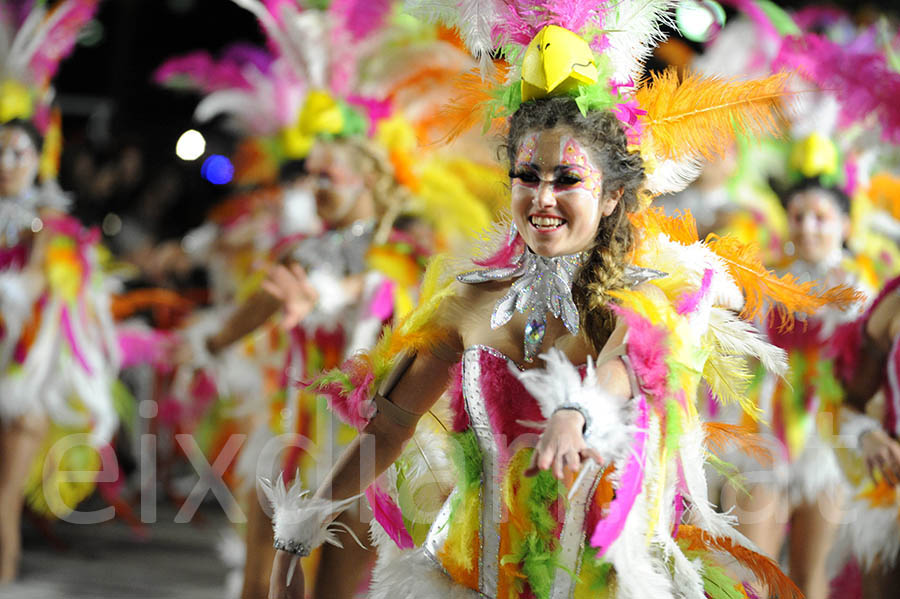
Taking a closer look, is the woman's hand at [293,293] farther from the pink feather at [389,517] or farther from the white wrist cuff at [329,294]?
the pink feather at [389,517]

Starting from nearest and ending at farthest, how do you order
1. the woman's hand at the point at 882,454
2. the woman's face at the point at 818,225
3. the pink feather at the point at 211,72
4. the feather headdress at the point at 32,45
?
the woman's hand at the point at 882,454 < the woman's face at the point at 818,225 < the pink feather at the point at 211,72 < the feather headdress at the point at 32,45

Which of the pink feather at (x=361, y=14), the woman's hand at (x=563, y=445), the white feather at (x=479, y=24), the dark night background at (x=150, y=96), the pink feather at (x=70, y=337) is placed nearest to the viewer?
the woman's hand at (x=563, y=445)

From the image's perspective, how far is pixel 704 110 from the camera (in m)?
2.20

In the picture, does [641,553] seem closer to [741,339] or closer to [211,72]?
[741,339]

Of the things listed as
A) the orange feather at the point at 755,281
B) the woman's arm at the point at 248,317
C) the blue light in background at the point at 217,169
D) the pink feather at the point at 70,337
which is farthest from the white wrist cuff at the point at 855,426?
the blue light in background at the point at 217,169

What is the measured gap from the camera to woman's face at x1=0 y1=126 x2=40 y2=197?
509cm

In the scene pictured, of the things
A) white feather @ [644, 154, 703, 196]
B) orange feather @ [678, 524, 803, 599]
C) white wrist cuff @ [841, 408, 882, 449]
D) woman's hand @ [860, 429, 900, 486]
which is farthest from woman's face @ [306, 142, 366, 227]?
orange feather @ [678, 524, 803, 599]

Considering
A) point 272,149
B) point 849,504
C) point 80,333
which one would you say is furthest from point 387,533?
point 80,333

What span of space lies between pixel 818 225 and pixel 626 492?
3042mm

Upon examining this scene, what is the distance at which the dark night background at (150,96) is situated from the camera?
8242 mm

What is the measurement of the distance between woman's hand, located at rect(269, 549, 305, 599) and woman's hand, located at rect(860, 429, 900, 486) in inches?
68.9

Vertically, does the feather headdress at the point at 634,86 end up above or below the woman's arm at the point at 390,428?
above

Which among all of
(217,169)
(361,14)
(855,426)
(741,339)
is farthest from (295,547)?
(217,169)

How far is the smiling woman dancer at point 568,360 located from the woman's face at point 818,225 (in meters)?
2.52
